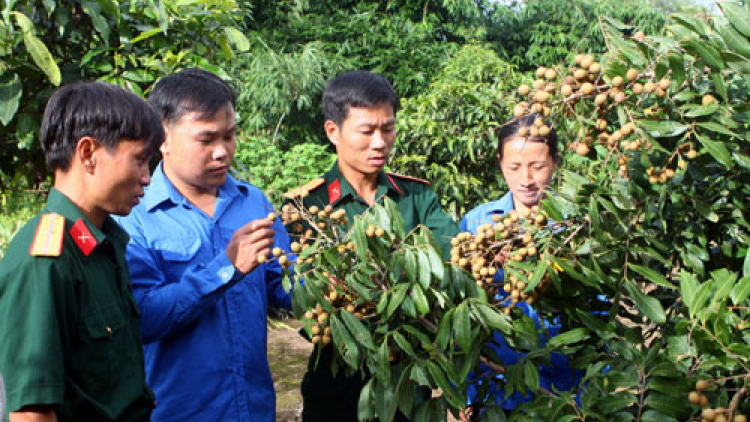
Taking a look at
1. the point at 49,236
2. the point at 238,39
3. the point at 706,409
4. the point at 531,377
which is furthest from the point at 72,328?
the point at 238,39

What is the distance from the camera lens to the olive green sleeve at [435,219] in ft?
8.18

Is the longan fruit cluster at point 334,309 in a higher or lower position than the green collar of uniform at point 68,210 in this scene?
lower

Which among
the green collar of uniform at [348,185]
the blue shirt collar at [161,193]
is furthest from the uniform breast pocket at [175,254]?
the green collar of uniform at [348,185]

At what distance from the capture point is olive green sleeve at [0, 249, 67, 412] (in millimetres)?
1396

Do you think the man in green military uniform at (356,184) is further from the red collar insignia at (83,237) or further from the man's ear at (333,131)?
the red collar insignia at (83,237)

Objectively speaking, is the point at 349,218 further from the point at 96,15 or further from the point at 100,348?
the point at 96,15

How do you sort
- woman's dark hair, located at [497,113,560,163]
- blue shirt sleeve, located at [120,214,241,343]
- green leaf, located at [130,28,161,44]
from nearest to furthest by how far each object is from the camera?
blue shirt sleeve, located at [120,214,241,343] → woman's dark hair, located at [497,113,560,163] → green leaf, located at [130,28,161,44]

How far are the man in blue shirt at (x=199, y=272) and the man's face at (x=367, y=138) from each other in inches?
16.3

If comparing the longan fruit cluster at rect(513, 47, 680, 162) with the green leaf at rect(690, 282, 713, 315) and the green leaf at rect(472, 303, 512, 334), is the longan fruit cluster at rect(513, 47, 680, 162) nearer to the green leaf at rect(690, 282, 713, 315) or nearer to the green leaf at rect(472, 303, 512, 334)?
the green leaf at rect(690, 282, 713, 315)

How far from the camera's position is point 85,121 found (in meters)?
1.64

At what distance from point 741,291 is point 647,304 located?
0.22 meters

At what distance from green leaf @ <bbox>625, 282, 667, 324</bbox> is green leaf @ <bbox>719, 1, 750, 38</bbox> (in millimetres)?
579

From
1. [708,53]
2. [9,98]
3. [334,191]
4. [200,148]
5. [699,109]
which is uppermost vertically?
[708,53]

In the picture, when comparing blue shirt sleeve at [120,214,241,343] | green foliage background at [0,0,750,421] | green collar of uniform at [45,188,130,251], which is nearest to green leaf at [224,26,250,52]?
green foliage background at [0,0,750,421]
